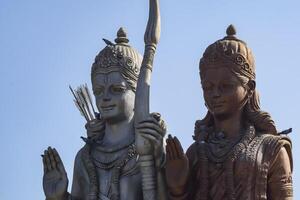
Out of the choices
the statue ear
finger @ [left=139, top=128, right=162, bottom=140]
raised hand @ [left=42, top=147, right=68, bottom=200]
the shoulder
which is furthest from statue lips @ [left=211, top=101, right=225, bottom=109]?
raised hand @ [left=42, top=147, right=68, bottom=200]

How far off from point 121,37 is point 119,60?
0.32 m

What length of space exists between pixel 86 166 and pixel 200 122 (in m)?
1.00

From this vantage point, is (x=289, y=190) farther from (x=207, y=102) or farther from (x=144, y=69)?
(x=144, y=69)

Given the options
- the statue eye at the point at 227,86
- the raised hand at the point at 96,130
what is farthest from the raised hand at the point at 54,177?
the statue eye at the point at 227,86

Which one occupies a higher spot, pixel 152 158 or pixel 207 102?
pixel 207 102

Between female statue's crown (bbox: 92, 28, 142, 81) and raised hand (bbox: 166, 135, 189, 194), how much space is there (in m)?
0.85

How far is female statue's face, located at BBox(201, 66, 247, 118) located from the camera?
7.15 meters

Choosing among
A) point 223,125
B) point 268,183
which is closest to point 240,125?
point 223,125

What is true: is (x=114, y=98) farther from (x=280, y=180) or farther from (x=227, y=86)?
(x=280, y=180)

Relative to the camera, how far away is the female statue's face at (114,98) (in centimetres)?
750

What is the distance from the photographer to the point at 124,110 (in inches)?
296

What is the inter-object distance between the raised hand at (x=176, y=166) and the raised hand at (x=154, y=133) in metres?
0.13

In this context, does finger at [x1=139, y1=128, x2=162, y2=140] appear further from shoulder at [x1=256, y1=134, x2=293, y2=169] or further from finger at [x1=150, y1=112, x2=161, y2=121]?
shoulder at [x1=256, y1=134, x2=293, y2=169]

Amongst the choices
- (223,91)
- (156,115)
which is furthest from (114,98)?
(223,91)
